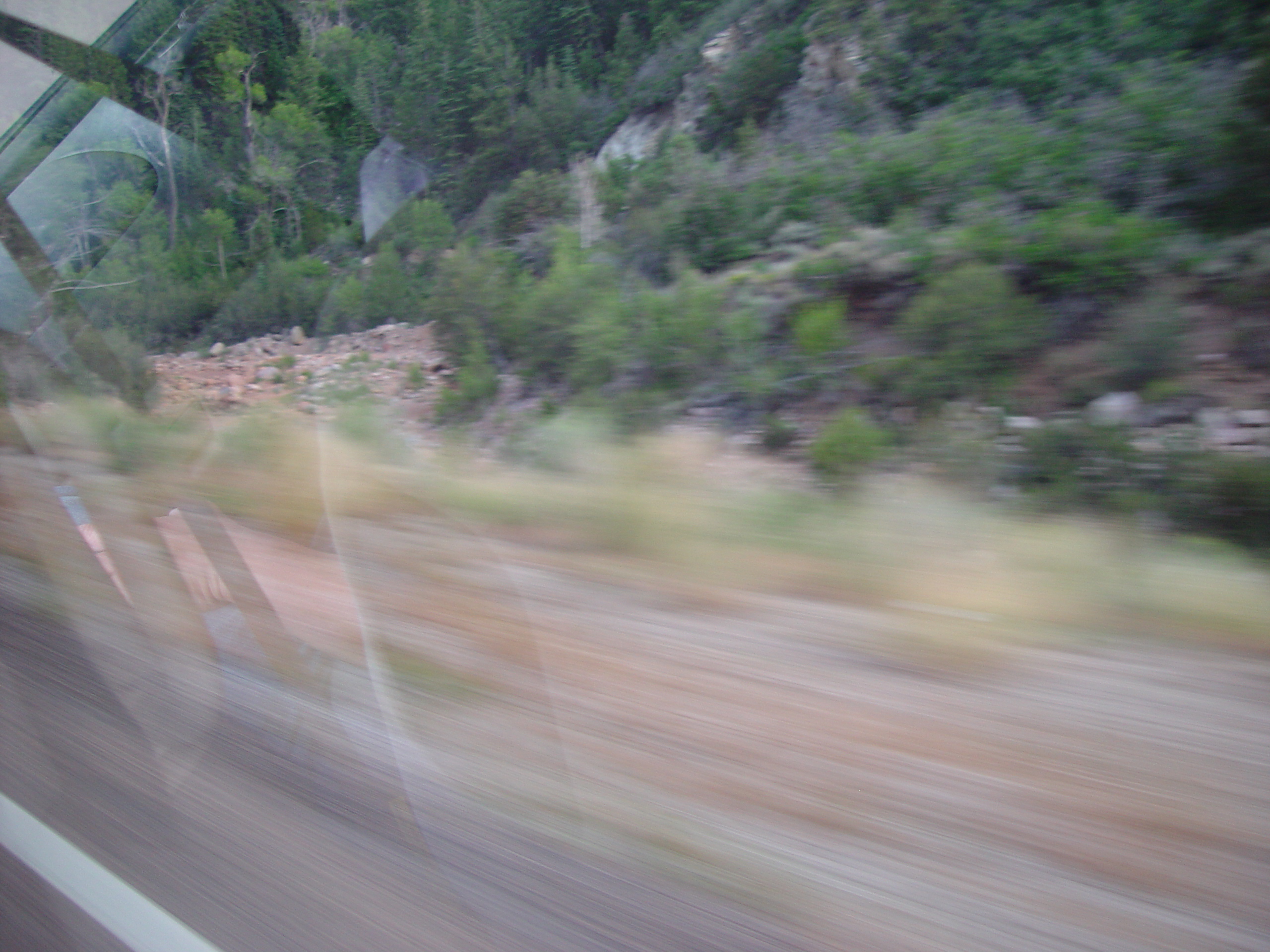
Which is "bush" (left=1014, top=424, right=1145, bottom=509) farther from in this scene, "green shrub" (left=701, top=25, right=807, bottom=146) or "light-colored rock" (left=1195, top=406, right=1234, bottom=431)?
"green shrub" (left=701, top=25, right=807, bottom=146)

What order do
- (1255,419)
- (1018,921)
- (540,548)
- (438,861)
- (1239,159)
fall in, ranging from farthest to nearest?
(1239,159)
(1255,419)
(540,548)
(438,861)
(1018,921)

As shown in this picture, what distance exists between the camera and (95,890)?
7.51ft

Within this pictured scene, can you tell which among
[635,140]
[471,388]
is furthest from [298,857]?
[635,140]

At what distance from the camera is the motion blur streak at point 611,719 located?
2.12 meters

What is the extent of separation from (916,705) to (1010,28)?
23.6 ft

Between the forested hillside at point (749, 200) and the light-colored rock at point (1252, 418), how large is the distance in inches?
9.3

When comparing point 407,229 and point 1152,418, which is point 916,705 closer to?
point 1152,418

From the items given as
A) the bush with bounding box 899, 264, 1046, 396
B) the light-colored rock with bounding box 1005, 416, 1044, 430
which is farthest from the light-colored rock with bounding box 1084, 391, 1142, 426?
the bush with bounding box 899, 264, 1046, 396

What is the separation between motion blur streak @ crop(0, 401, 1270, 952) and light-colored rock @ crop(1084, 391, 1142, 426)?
1923 mm

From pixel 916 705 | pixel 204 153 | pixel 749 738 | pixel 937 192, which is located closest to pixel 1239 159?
pixel 937 192

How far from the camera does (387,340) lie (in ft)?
24.3

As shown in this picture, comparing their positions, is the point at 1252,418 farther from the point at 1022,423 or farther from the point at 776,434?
the point at 776,434

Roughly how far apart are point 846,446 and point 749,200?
3.41 meters

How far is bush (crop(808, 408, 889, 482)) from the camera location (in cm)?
586
